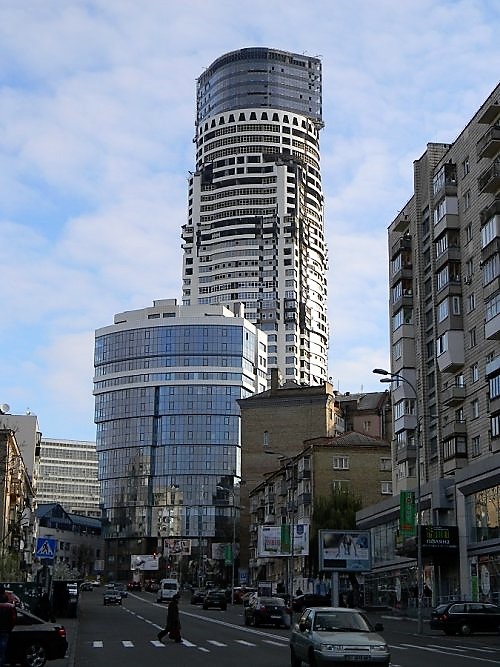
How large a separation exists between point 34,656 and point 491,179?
3950 cm

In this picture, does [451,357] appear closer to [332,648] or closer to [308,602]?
[308,602]

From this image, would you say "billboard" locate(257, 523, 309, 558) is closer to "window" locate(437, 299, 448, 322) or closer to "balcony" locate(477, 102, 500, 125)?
"window" locate(437, 299, 448, 322)

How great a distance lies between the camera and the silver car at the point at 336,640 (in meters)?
19.3

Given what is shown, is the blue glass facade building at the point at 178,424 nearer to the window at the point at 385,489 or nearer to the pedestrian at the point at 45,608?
the window at the point at 385,489

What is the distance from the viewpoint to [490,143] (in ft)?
175

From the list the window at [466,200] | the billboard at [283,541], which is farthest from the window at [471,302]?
the billboard at [283,541]

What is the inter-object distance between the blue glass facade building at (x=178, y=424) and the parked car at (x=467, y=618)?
4930 inches

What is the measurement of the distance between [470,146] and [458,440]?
1752cm

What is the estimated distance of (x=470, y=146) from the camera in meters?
58.6

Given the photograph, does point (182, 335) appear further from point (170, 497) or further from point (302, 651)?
point (302, 651)

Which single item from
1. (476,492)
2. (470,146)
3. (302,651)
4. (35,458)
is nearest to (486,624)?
(476,492)

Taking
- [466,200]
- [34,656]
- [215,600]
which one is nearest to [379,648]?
[34,656]

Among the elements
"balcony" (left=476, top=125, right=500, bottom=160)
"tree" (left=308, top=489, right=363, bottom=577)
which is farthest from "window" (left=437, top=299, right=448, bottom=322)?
"tree" (left=308, top=489, right=363, bottom=577)

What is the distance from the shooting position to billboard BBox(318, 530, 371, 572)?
5650 centimetres
